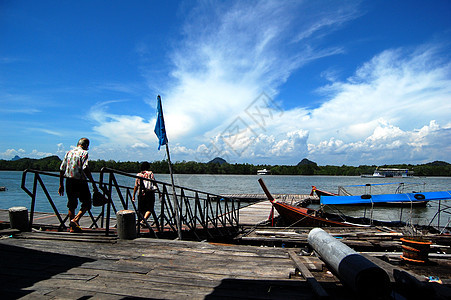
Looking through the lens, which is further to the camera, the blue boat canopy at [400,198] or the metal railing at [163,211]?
the blue boat canopy at [400,198]

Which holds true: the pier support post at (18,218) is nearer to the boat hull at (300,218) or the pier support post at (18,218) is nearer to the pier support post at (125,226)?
the pier support post at (125,226)

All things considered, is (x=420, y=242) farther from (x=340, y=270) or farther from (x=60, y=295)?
(x=60, y=295)

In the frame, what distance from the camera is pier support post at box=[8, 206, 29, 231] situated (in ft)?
19.5

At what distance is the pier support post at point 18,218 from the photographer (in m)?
5.95

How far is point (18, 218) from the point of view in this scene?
5984 mm

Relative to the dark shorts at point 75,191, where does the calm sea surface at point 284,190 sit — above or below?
below

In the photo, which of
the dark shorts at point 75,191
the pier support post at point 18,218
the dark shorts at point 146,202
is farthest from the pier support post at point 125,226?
the pier support post at point 18,218

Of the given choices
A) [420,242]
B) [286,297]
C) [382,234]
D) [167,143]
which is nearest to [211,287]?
[286,297]

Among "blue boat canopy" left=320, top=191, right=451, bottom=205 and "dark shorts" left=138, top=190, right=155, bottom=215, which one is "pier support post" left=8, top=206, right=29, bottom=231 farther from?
"blue boat canopy" left=320, top=191, right=451, bottom=205

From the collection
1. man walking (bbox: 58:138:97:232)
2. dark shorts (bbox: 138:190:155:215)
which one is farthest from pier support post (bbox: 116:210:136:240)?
dark shorts (bbox: 138:190:155:215)

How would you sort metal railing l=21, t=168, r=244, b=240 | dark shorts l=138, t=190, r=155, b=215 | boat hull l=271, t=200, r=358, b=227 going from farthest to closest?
boat hull l=271, t=200, r=358, b=227, dark shorts l=138, t=190, r=155, b=215, metal railing l=21, t=168, r=244, b=240

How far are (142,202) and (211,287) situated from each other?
4982mm

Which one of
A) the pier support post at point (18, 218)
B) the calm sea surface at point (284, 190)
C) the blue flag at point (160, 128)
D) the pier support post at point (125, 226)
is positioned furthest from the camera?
the calm sea surface at point (284, 190)

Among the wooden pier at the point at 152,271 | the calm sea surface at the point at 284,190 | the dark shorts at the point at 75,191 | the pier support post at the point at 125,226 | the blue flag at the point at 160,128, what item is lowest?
the calm sea surface at the point at 284,190
